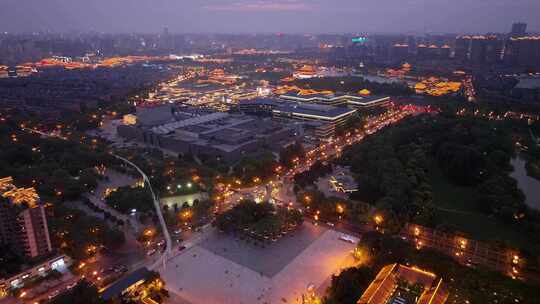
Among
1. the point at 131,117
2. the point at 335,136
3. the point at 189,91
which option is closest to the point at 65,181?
the point at 131,117

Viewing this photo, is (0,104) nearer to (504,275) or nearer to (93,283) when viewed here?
(93,283)

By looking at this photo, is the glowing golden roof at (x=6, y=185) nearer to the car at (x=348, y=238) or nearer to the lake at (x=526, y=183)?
the car at (x=348, y=238)

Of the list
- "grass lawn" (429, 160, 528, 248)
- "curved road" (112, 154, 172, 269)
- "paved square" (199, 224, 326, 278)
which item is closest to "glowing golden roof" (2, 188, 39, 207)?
"curved road" (112, 154, 172, 269)

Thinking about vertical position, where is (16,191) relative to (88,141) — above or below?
above

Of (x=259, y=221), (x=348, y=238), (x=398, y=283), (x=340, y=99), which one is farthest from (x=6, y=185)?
(x=340, y=99)

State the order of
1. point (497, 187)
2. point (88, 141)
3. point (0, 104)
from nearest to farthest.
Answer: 1. point (497, 187)
2. point (88, 141)
3. point (0, 104)

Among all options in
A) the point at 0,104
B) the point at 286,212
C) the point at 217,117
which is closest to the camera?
the point at 286,212
